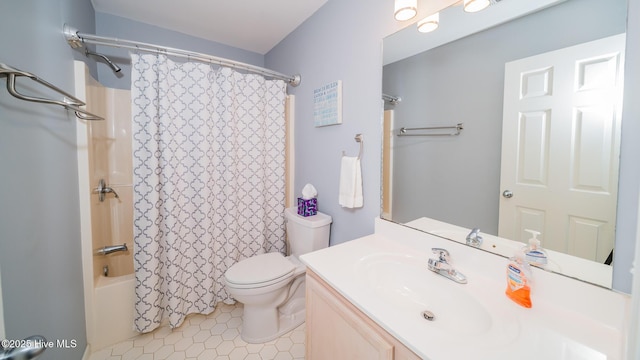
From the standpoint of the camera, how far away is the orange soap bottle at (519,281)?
0.74m

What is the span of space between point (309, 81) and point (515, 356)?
72.5 inches

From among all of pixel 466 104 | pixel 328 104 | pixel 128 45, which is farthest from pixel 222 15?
pixel 466 104

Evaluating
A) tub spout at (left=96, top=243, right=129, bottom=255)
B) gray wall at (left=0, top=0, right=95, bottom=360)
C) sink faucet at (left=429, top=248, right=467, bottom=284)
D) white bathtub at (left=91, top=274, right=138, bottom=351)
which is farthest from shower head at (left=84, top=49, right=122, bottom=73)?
sink faucet at (left=429, top=248, right=467, bottom=284)

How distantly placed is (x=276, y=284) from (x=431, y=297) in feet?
3.03

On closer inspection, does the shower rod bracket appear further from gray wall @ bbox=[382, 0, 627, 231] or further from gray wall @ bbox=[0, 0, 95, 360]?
gray wall @ bbox=[382, 0, 627, 231]

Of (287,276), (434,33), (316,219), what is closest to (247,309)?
(287,276)

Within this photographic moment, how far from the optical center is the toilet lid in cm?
144

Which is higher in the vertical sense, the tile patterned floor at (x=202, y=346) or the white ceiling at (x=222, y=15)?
the white ceiling at (x=222, y=15)

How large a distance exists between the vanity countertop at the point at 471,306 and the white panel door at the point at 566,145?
0.15m

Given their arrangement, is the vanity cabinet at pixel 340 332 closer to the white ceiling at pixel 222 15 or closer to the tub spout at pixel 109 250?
the tub spout at pixel 109 250

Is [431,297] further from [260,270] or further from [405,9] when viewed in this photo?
[405,9]

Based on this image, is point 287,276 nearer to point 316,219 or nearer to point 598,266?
point 316,219

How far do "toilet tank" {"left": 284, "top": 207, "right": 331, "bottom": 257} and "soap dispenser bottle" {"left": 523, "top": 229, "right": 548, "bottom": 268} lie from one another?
3.52ft

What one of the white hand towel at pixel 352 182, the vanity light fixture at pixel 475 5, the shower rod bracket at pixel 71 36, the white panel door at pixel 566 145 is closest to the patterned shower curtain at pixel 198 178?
the shower rod bracket at pixel 71 36
